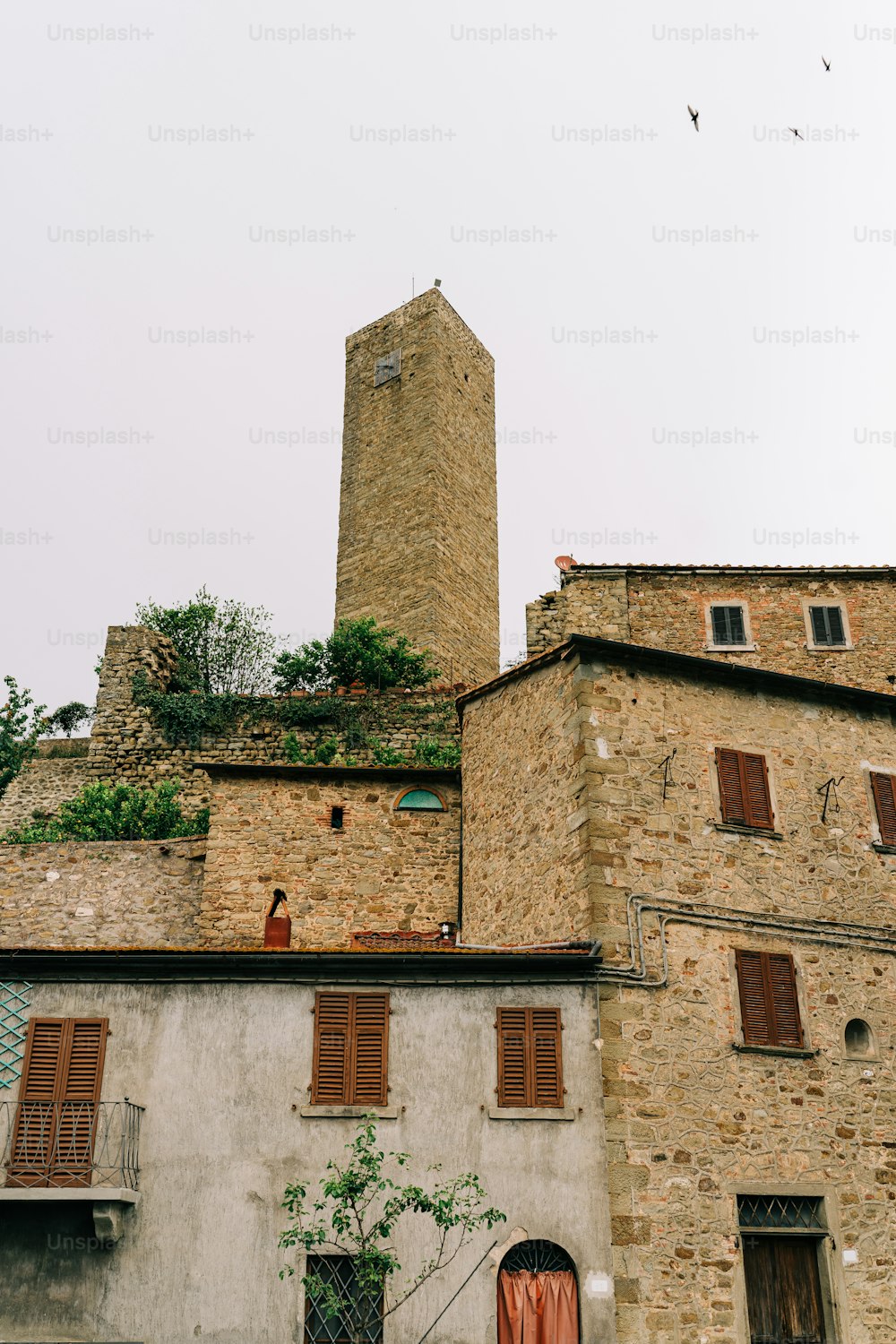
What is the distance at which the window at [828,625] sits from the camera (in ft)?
85.1

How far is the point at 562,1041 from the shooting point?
48.3ft

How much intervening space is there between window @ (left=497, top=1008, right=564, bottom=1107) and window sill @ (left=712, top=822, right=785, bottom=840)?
3.41 metres

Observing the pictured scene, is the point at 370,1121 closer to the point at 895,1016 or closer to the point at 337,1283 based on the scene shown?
the point at 337,1283

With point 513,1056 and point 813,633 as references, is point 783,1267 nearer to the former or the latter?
point 513,1056

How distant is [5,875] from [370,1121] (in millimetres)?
12052

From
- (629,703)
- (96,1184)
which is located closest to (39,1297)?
(96,1184)

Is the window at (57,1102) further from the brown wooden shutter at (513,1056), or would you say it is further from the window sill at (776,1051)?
the window sill at (776,1051)

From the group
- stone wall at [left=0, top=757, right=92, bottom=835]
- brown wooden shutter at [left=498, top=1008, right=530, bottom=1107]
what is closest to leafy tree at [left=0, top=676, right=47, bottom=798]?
stone wall at [left=0, top=757, right=92, bottom=835]

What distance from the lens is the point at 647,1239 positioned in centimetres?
1400

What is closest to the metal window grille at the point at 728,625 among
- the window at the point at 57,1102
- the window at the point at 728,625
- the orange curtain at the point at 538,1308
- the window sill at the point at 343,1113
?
the window at the point at 728,625

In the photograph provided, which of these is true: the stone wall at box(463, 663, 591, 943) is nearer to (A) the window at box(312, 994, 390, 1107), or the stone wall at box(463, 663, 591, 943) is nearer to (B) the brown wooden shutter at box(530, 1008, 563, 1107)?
(B) the brown wooden shutter at box(530, 1008, 563, 1107)

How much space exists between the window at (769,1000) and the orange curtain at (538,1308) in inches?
142

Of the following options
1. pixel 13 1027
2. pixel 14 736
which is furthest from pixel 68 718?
pixel 13 1027

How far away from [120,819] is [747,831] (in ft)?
49.2
